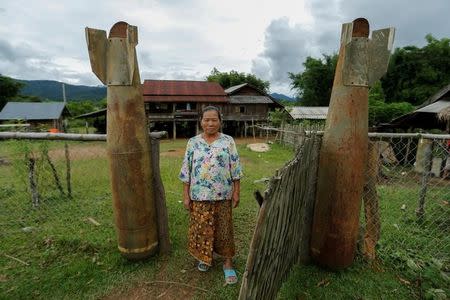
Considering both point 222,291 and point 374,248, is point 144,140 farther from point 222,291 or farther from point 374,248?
point 374,248

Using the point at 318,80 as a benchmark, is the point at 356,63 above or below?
below

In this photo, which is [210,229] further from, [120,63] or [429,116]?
[429,116]

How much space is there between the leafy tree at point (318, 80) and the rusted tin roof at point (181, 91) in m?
20.0

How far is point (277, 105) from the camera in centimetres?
2811

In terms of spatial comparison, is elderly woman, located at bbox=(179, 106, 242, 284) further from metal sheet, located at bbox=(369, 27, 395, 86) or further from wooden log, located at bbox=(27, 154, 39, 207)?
wooden log, located at bbox=(27, 154, 39, 207)

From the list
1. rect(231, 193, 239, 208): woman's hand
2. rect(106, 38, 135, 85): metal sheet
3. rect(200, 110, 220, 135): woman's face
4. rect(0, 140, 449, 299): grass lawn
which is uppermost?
rect(106, 38, 135, 85): metal sheet

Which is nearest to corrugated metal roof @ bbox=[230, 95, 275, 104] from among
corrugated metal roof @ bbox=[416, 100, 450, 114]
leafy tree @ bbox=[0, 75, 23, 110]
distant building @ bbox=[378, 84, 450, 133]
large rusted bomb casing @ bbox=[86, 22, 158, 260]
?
distant building @ bbox=[378, 84, 450, 133]

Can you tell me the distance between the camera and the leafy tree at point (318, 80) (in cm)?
3959

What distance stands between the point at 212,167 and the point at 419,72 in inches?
1420

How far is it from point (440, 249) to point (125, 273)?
395 cm

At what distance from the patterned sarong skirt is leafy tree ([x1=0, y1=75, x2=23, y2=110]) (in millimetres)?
43711

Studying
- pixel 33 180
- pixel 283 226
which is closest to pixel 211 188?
pixel 283 226

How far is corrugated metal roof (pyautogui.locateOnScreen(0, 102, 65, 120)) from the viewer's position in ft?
89.5

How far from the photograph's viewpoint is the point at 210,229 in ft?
8.99
